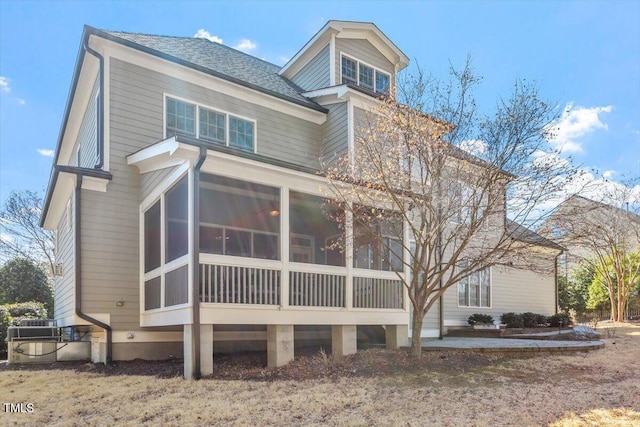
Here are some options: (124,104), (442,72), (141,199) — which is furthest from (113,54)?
(442,72)

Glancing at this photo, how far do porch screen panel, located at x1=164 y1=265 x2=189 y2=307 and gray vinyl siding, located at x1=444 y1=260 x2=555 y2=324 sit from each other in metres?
9.44

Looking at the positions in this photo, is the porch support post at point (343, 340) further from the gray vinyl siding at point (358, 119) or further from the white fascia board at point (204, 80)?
the white fascia board at point (204, 80)

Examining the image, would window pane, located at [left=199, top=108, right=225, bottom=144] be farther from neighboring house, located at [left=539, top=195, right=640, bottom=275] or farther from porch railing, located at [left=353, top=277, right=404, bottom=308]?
neighboring house, located at [left=539, top=195, right=640, bottom=275]

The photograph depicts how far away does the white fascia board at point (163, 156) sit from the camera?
7.09 m

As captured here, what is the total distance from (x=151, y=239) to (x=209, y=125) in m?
3.11

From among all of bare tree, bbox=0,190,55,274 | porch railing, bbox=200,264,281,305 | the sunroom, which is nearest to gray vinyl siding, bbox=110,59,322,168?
the sunroom

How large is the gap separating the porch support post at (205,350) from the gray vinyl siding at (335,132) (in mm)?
6083

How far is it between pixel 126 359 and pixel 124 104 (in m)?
5.12

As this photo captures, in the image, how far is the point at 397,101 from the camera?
8.73 m

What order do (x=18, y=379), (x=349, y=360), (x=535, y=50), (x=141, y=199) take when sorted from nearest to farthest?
(x=18, y=379), (x=349, y=360), (x=141, y=199), (x=535, y=50)

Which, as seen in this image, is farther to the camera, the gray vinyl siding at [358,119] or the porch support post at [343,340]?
the gray vinyl siding at [358,119]

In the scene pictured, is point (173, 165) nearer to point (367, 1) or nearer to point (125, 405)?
point (125, 405)

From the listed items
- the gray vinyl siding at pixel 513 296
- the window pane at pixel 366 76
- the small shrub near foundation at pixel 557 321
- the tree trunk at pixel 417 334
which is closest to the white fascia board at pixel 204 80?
the window pane at pixel 366 76

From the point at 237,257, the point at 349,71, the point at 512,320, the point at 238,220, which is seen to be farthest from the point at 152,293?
the point at 512,320
